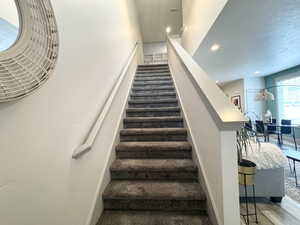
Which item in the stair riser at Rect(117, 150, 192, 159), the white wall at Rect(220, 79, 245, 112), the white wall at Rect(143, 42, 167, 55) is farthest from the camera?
the white wall at Rect(143, 42, 167, 55)

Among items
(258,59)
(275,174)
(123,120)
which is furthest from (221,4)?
(258,59)

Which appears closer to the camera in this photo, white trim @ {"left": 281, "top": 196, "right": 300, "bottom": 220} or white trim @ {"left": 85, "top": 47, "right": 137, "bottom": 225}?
white trim @ {"left": 85, "top": 47, "right": 137, "bottom": 225}

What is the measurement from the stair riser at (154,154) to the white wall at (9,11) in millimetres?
1598

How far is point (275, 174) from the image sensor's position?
190 cm

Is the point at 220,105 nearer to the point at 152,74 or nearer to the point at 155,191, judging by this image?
the point at 155,191

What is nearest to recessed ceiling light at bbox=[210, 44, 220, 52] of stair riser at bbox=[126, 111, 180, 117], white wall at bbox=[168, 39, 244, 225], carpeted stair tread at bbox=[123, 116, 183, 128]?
stair riser at bbox=[126, 111, 180, 117]

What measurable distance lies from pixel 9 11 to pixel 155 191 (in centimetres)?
154

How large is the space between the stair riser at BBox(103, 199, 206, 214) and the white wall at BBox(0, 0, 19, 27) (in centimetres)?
145

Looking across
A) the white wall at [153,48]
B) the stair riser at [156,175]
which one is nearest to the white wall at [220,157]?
the stair riser at [156,175]

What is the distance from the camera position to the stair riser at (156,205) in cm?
136

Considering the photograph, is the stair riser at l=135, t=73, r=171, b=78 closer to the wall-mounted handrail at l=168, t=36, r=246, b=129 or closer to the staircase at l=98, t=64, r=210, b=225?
the staircase at l=98, t=64, r=210, b=225

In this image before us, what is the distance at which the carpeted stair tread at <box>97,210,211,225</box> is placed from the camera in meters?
1.25

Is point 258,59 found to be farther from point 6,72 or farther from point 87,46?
point 6,72

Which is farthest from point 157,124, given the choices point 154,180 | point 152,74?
point 152,74
